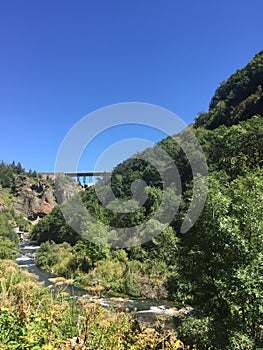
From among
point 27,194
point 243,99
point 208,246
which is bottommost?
point 208,246

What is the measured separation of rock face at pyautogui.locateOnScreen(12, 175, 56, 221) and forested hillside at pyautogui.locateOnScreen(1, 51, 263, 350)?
4479 cm

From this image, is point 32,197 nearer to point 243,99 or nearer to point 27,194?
point 27,194

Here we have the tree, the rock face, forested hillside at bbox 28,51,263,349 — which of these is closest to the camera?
the tree

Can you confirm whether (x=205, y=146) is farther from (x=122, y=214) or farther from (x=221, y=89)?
(x=221, y=89)

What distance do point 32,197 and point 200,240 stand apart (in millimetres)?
121530

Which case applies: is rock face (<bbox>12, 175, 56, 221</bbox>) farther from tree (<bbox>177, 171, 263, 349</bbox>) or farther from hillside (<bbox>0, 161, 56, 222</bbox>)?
tree (<bbox>177, 171, 263, 349</bbox>)

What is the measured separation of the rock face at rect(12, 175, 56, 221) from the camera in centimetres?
11829

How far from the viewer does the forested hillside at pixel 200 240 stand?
750cm

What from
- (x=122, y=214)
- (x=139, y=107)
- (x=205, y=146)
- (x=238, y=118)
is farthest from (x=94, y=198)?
(x=139, y=107)

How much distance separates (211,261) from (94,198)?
2188 inches

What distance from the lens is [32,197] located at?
122m

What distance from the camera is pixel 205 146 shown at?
46562mm

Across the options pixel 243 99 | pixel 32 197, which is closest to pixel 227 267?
pixel 243 99

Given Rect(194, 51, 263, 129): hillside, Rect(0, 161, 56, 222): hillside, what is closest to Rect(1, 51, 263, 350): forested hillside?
Rect(194, 51, 263, 129): hillside
